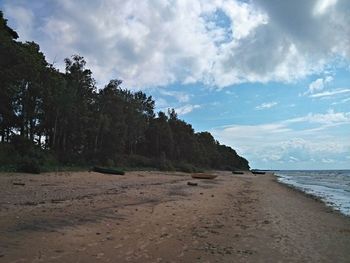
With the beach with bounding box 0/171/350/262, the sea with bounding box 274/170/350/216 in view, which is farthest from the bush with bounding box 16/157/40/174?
the sea with bounding box 274/170/350/216

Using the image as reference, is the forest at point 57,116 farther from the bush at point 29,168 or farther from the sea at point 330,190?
the sea at point 330,190

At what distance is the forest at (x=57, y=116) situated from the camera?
3859cm

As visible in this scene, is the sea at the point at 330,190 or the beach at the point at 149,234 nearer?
the beach at the point at 149,234

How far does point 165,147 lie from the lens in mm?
95750

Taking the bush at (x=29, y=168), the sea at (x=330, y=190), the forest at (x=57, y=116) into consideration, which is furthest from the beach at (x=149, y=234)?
the forest at (x=57, y=116)

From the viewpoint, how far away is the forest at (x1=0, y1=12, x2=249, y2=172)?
127 ft

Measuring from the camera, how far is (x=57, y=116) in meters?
50.7

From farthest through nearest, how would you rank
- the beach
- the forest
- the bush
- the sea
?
1. the forest
2. the bush
3. the sea
4. the beach

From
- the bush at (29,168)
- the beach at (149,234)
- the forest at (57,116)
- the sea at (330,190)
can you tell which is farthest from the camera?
the forest at (57,116)

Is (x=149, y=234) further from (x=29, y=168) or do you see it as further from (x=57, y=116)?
(x=57, y=116)

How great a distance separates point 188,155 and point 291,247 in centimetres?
9929

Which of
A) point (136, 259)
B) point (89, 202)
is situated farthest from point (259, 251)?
point (89, 202)

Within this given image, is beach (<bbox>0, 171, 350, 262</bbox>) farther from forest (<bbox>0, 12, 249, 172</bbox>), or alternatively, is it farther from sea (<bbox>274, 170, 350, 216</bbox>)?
forest (<bbox>0, 12, 249, 172</bbox>)

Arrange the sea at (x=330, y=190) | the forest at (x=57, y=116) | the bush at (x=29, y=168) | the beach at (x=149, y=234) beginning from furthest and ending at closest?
the forest at (x=57, y=116) < the bush at (x=29, y=168) < the sea at (x=330, y=190) < the beach at (x=149, y=234)
